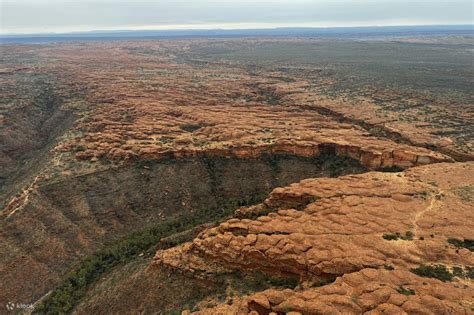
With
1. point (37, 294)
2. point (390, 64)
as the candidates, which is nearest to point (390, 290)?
point (37, 294)

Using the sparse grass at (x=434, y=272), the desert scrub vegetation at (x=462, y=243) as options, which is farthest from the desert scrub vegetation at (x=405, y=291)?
the desert scrub vegetation at (x=462, y=243)

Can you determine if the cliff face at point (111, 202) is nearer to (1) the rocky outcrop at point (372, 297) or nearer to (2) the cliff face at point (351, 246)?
(2) the cliff face at point (351, 246)

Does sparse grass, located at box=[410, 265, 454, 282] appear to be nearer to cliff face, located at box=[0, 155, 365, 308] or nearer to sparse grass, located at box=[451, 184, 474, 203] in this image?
sparse grass, located at box=[451, 184, 474, 203]

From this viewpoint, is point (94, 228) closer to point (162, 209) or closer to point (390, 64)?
point (162, 209)

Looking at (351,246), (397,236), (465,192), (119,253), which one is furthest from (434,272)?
(119,253)

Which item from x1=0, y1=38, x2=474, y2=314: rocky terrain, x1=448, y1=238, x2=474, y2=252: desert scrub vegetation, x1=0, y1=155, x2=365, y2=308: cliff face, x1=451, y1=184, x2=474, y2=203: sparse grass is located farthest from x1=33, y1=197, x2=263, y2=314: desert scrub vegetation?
x1=451, y1=184, x2=474, y2=203: sparse grass

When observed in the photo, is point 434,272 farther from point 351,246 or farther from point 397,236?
point 351,246
